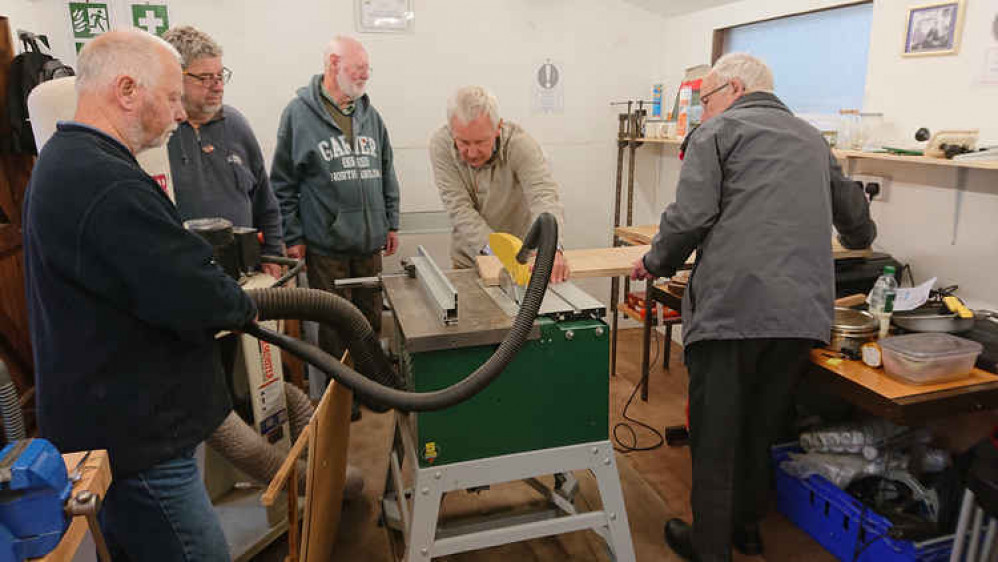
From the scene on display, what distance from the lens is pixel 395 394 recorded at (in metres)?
1.34

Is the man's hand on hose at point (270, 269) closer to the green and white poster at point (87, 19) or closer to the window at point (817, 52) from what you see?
the green and white poster at point (87, 19)

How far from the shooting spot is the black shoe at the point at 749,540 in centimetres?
206

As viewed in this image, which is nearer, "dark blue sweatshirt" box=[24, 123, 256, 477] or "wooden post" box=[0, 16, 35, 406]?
"dark blue sweatshirt" box=[24, 123, 256, 477]

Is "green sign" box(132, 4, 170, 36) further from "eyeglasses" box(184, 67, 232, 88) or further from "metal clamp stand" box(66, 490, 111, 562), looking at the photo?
"metal clamp stand" box(66, 490, 111, 562)

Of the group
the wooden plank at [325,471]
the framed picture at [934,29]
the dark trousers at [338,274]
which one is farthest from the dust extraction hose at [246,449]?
the framed picture at [934,29]

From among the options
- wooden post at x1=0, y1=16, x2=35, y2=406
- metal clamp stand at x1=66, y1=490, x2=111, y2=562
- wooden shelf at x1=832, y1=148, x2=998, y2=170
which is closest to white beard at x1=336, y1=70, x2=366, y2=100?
wooden post at x1=0, y1=16, x2=35, y2=406

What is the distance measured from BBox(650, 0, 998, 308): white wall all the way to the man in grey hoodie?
2.12 metres

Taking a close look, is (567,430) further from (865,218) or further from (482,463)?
(865,218)

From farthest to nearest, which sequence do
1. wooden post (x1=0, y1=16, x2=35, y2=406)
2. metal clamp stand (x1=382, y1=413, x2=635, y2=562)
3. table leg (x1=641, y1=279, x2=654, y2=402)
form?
table leg (x1=641, y1=279, x2=654, y2=402) → wooden post (x1=0, y1=16, x2=35, y2=406) → metal clamp stand (x1=382, y1=413, x2=635, y2=562)

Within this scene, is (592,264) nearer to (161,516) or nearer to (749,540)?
(749,540)

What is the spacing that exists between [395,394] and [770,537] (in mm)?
1565

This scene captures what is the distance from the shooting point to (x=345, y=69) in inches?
106

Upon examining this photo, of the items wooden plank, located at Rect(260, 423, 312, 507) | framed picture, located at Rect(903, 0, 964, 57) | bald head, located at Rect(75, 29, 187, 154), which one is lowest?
wooden plank, located at Rect(260, 423, 312, 507)

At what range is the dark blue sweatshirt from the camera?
3.36 ft
